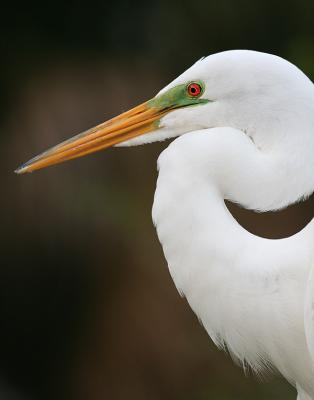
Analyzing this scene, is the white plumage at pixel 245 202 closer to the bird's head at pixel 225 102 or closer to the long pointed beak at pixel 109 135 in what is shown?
the bird's head at pixel 225 102

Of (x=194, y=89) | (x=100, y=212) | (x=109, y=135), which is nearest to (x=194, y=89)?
(x=194, y=89)

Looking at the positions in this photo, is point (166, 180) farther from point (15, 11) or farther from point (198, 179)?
point (15, 11)

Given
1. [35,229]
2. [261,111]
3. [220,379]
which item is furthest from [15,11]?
[261,111]

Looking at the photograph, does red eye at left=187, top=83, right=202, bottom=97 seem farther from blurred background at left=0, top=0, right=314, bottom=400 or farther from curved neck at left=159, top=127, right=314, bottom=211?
blurred background at left=0, top=0, right=314, bottom=400

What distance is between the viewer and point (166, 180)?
1837mm

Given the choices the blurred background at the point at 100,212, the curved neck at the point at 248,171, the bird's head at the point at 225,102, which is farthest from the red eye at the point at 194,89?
the blurred background at the point at 100,212

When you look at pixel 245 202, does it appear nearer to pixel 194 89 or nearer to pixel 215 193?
pixel 215 193

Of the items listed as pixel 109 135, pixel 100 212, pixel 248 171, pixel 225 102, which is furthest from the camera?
pixel 100 212

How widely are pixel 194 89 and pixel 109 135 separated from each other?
0.84ft

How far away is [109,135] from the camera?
2088 mm

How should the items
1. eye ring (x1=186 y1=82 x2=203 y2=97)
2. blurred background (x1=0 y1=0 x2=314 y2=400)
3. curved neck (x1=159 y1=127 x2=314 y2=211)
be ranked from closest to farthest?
1. curved neck (x1=159 y1=127 x2=314 y2=211)
2. eye ring (x1=186 y1=82 x2=203 y2=97)
3. blurred background (x1=0 y1=0 x2=314 y2=400)

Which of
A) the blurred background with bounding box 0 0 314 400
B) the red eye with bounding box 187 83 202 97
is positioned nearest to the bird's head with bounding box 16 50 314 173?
the red eye with bounding box 187 83 202 97

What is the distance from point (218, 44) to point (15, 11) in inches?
44.7

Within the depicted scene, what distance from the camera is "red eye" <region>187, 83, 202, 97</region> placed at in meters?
1.95
